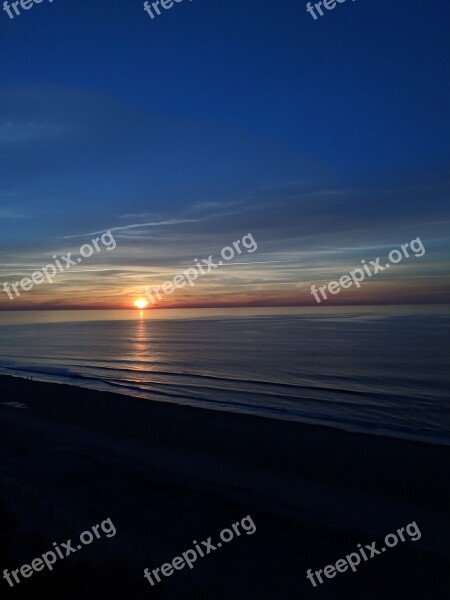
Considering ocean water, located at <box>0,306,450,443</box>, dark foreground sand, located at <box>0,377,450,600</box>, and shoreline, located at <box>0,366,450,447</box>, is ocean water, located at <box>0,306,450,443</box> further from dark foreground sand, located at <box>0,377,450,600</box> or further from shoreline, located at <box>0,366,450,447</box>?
dark foreground sand, located at <box>0,377,450,600</box>

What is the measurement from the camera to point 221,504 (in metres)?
13.8

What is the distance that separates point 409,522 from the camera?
42.0 feet

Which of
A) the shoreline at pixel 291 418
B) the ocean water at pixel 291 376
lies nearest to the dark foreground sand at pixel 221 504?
the shoreline at pixel 291 418

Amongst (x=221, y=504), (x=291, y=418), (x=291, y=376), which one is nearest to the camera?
(x=221, y=504)

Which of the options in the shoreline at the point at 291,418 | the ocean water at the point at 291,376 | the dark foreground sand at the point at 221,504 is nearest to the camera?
the dark foreground sand at the point at 221,504

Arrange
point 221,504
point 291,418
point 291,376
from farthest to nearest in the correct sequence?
point 291,376 < point 291,418 < point 221,504

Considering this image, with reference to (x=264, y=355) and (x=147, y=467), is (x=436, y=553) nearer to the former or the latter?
(x=147, y=467)

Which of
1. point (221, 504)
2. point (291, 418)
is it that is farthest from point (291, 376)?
point (221, 504)

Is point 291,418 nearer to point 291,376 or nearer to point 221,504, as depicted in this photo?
point 221,504

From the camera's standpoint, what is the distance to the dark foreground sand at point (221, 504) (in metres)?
9.44

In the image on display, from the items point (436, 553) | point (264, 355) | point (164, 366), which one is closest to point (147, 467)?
point (436, 553)

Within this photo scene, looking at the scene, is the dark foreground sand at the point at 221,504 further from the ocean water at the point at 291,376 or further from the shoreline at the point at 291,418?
the ocean water at the point at 291,376

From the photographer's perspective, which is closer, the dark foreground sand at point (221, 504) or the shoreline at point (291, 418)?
the dark foreground sand at point (221, 504)

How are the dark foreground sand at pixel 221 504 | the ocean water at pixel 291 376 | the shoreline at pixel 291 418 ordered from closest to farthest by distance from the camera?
1. the dark foreground sand at pixel 221 504
2. the shoreline at pixel 291 418
3. the ocean water at pixel 291 376
